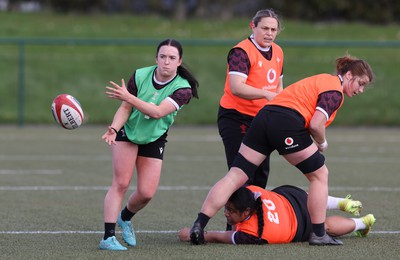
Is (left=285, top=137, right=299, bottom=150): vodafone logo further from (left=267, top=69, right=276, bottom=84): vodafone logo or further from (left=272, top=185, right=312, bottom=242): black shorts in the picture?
(left=267, top=69, right=276, bottom=84): vodafone logo

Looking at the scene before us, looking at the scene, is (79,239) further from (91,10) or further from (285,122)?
(91,10)

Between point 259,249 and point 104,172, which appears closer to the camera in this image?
point 259,249

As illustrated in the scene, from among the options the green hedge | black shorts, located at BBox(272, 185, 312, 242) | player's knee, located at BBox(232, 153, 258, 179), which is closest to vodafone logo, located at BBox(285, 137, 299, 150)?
player's knee, located at BBox(232, 153, 258, 179)

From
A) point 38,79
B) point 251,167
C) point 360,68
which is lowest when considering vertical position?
point 38,79

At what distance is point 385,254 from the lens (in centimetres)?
688

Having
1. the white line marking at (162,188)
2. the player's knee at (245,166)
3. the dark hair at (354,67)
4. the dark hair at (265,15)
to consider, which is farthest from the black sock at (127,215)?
the white line marking at (162,188)

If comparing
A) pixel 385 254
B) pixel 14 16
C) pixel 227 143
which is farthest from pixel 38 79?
pixel 385 254

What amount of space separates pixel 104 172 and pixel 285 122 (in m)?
5.57

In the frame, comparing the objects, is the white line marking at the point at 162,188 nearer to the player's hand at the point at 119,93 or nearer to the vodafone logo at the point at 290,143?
the vodafone logo at the point at 290,143

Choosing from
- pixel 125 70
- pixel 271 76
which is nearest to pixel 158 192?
pixel 271 76

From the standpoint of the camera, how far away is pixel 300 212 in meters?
7.46

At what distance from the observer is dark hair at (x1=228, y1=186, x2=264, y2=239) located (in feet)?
23.5

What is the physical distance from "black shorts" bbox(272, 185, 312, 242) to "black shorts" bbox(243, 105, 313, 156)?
1.86ft

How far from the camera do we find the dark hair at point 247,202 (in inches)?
282
